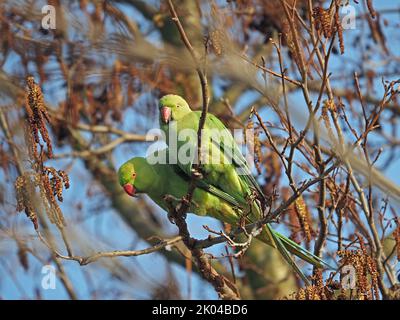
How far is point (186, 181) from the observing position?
4355mm

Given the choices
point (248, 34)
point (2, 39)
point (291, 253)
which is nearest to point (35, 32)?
point (2, 39)

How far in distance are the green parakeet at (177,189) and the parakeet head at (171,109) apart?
0.34 m

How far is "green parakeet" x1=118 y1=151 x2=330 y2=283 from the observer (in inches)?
168

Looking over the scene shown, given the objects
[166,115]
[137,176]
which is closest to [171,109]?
[166,115]

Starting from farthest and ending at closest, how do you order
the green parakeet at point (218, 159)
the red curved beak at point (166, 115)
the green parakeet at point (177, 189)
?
the red curved beak at point (166, 115), the green parakeet at point (177, 189), the green parakeet at point (218, 159)

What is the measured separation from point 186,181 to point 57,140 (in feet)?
10.1

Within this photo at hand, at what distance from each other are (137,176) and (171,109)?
538 millimetres

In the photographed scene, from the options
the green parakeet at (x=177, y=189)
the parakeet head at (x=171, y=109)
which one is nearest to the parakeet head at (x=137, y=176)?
the green parakeet at (x=177, y=189)

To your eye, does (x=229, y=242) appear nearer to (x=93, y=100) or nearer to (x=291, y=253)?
(x=291, y=253)

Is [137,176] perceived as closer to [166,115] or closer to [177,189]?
[177,189]

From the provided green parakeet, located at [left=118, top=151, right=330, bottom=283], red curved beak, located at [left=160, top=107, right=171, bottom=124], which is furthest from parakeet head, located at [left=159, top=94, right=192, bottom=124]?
green parakeet, located at [left=118, top=151, right=330, bottom=283]

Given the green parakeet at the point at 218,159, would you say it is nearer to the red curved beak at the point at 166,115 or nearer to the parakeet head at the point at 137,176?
the red curved beak at the point at 166,115

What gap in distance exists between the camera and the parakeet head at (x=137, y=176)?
433 cm

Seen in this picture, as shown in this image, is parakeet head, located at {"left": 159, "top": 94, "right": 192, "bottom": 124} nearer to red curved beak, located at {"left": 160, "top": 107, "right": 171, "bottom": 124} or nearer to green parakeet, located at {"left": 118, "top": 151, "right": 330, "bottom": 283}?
red curved beak, located at {"left": 160, "top": 107, "right": 171, "bottom": 124}
